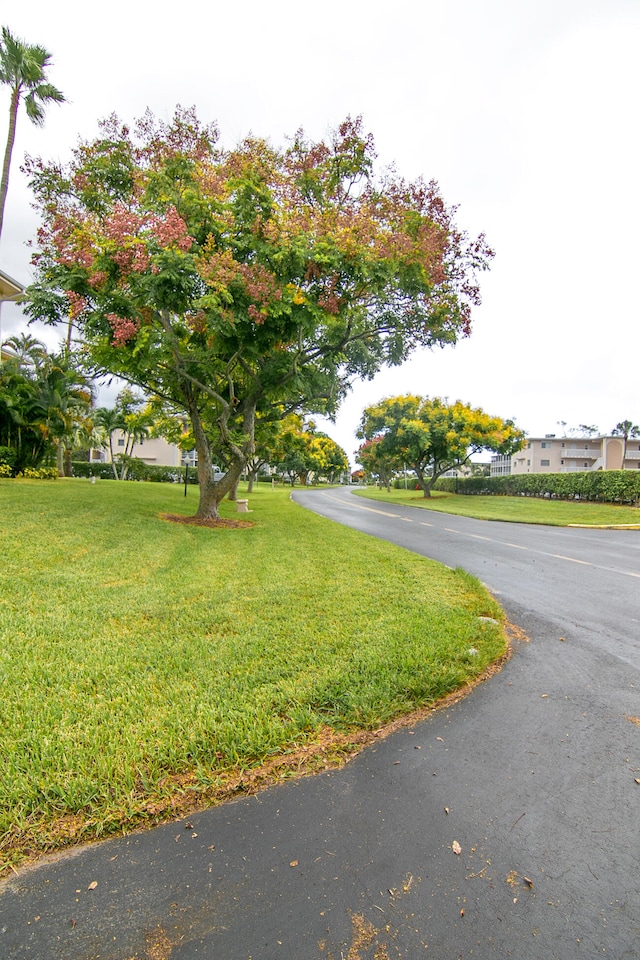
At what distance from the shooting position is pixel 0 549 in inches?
244

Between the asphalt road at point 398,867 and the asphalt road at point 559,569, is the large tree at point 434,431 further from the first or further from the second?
the asphalt road at point 398,867

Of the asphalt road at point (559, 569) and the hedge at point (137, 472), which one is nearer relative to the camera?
the asphalt road at point (559, 569)

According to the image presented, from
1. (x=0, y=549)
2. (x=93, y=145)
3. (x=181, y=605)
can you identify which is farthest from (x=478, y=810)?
(x=93, y=145)

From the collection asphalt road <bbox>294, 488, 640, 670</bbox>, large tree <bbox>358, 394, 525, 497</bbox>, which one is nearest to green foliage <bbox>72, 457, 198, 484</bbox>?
large tree <bbox>358, 394, 525, 497</bbox>

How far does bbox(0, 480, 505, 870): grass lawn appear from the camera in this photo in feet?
6.84

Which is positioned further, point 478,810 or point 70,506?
point 70,506

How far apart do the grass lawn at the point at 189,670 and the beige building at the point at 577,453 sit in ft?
194

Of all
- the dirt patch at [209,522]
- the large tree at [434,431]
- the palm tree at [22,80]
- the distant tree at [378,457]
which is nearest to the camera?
the dirt patch at [209,522]

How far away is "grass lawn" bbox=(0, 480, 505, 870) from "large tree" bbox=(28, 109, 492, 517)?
4.56m

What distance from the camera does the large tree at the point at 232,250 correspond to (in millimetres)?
7605

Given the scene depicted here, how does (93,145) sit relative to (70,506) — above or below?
above

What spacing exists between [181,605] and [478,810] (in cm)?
342

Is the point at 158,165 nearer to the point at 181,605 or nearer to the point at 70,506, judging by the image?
the point at 70,506

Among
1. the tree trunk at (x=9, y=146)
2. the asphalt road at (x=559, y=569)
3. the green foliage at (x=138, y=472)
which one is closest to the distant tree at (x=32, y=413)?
the tree trunk at (x=9, y=146)
